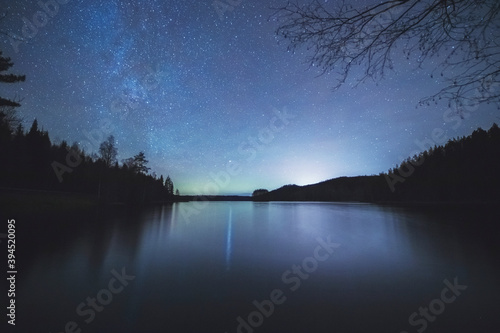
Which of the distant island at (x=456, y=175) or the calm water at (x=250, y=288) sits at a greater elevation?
the distant island at (x=456, y=175)

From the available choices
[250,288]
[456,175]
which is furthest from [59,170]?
[456,175]

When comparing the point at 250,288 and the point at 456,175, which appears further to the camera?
the point at 456,175

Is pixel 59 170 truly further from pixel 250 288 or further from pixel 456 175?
pixel 456 175

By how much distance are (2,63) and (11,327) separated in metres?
21.7

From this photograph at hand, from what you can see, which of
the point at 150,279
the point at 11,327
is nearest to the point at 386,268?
the point at 150,279

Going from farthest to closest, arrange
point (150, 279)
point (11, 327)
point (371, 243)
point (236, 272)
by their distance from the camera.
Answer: point (371, 243), point (236, 272), point (150, 279), point (11, 327)

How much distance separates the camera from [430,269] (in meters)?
7.95

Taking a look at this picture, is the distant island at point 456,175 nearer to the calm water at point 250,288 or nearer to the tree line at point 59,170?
the calm water at point 250,288

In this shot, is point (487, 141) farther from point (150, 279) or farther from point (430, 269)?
point (150, 279)

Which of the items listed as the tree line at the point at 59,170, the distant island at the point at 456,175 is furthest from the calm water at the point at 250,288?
the distant island at the point at 456,175

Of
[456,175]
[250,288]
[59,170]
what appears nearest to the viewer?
[250,288]

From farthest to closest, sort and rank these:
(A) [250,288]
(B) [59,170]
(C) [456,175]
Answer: (C) [456,175], (B) [59,170], (A) [250,288]

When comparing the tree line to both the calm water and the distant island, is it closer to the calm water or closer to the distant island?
the calm water

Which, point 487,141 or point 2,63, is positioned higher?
point 487,141
